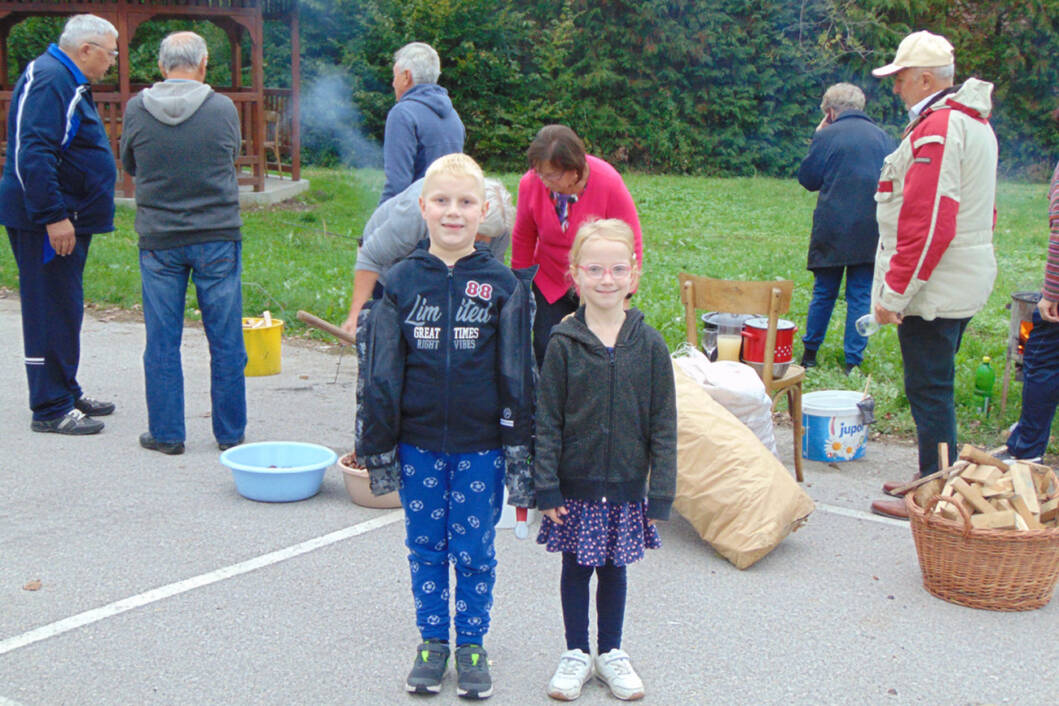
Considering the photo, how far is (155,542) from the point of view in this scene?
4391 mm

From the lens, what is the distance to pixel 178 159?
17.3 feet

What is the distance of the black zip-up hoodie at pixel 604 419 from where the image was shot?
123 inches

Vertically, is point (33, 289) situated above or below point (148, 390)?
above

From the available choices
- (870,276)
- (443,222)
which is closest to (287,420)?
(443,222)

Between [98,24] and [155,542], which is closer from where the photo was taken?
[155,542]

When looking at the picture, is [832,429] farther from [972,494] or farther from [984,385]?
[972,494]

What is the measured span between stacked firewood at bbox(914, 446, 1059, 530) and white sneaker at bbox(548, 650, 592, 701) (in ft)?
4.91

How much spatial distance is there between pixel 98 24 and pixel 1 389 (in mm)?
2396

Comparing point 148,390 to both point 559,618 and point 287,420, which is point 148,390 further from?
point 559,618

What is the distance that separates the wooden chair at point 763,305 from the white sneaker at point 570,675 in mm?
2259

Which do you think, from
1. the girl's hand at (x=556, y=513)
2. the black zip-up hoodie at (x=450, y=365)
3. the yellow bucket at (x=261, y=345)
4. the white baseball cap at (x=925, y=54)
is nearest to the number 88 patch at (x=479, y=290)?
the black zip-up hoodie at (x=450, y=365)

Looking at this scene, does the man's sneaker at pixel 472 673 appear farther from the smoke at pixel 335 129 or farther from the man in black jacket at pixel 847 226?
the smoke at pixel 335 129

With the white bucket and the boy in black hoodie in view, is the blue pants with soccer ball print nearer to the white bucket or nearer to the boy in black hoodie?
the boy in black hoodie

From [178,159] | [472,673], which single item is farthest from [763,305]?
[178,159]
